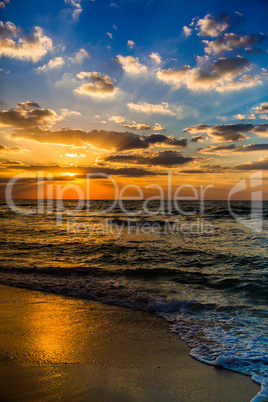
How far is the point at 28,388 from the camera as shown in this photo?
10.5 ft

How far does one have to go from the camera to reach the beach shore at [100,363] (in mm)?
3234

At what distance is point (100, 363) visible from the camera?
388cm

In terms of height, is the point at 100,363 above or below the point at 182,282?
above

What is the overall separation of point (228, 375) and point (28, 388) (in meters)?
2.76

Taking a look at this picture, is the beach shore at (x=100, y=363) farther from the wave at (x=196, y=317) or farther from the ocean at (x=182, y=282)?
the ocean at (x=182, y=282)

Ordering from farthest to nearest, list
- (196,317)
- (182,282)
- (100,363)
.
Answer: (182,282)
(196,317)
(100,363)

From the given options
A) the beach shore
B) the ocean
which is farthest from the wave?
the beach shore

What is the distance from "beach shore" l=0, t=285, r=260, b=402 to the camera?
3.23 metres

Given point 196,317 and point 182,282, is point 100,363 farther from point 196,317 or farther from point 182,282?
point 182,282

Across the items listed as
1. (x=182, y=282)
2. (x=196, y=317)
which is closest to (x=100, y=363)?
(x=196, y=317)

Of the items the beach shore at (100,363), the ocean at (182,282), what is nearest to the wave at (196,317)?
the ocean at (182,282)

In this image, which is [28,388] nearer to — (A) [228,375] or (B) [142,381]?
(B) [142,381]

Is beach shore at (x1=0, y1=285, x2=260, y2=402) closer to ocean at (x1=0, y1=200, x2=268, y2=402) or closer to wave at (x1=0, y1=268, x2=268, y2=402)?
wave at (x1=0, y1=268, x2=268, y2=402)

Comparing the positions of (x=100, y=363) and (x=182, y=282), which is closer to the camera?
(x=100, y=363)
